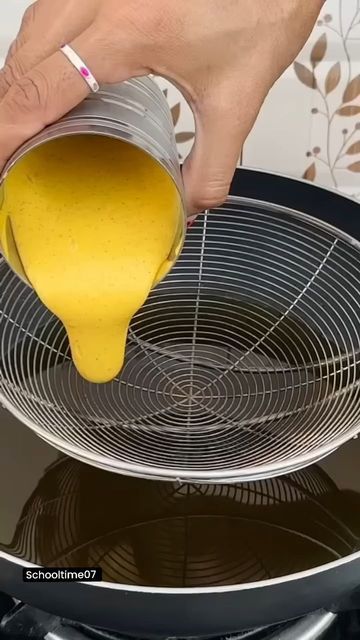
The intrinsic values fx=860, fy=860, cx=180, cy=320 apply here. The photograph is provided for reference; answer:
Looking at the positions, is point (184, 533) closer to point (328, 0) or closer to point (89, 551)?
point (89, 551)

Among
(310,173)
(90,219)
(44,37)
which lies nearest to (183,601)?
(90,219)

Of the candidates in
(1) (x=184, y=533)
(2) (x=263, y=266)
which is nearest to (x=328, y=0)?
(2) (x=263, y=266)

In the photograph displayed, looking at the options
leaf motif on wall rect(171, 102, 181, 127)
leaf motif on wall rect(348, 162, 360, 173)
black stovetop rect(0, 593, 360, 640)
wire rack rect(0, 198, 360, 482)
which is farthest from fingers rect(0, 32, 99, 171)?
leaf motif on wall rect(348, 162, 360, 173)

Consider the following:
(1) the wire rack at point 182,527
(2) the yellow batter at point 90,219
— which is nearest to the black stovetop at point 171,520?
(1) the wire rack at point 182,527

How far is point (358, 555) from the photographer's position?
0.67 meters

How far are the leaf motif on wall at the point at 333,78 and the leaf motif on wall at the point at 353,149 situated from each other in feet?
0.27

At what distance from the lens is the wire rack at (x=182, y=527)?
68cm

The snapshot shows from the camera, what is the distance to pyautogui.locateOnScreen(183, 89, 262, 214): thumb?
0.59 m

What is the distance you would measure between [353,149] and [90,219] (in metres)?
0.55

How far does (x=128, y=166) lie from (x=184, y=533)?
1.00 feet

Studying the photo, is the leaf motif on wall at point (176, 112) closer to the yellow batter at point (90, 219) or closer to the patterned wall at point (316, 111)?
the patterned wall at point (316, 111)

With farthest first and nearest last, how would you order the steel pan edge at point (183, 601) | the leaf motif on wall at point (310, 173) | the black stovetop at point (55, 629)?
the leaf motif on wall at point (310, 173) → the black stovetop at point (55, 629) → the steel pan edge at point (183, 601)

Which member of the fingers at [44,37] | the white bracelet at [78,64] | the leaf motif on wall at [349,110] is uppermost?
the leaf motif on wall at [349,110]

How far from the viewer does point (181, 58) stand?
568mm
